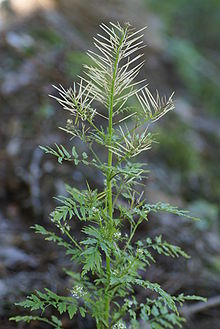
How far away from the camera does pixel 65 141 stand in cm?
419

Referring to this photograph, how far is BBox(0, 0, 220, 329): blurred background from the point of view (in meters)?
2.96

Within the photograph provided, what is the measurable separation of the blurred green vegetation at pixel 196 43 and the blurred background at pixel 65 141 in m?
0.04

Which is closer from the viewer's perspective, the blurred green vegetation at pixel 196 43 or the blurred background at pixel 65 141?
the blurred background at pixel 65 141

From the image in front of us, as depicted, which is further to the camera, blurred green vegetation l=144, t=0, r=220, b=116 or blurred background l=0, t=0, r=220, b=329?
blurred green vegetation l=144, t=0, r=220, b=116

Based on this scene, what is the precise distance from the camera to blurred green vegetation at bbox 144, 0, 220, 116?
323 inches

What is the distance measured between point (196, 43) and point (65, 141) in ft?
31.1

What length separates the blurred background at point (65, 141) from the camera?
9.73ft

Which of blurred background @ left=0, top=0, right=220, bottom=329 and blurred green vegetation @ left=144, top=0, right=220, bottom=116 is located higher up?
blurred green vegetation @ left=144, top=0, right=220, bottom=116

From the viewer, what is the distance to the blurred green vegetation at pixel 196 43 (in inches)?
323

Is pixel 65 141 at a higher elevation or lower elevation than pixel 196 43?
lower

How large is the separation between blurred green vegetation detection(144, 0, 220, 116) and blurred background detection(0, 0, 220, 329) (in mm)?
42

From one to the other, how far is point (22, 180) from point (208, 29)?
1016cm

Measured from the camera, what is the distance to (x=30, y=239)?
3.20m

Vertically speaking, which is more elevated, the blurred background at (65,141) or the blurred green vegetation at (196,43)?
the blurred green vegetation at (196,43)
